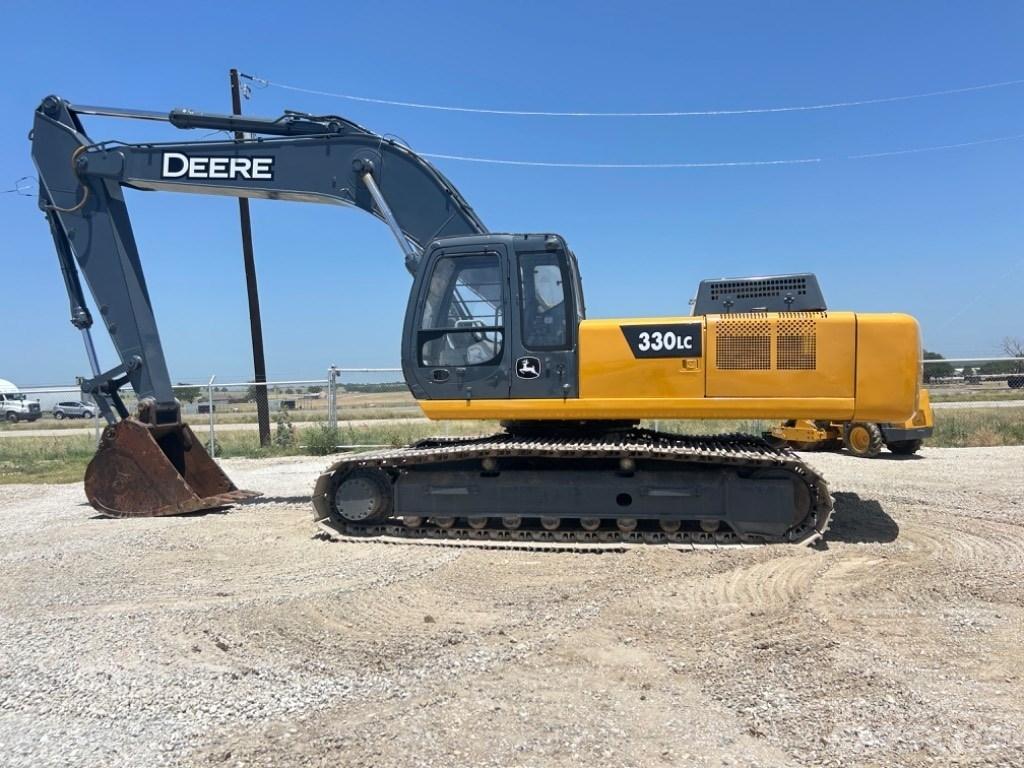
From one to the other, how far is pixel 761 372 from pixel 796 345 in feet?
1.31

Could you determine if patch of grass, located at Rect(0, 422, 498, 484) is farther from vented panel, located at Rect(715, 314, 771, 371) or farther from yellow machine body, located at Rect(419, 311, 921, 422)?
vented panel, located at Rect(715, 314, 771, 371)

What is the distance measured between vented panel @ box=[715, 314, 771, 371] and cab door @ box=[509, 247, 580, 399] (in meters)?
1.35

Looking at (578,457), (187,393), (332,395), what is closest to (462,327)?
(578,457)

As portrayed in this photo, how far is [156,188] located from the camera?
29.3ft

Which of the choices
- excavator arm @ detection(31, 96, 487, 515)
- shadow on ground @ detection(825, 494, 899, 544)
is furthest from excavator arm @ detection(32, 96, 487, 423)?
shadow on ground @ detection(825, 494, 899, 544)

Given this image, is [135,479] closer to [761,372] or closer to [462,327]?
[462,327]

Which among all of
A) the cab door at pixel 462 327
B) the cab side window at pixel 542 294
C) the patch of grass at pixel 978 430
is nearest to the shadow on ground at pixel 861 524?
the cab side window at pixel 542 294

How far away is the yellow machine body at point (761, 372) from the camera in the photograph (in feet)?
21.5

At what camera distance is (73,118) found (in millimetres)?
9047

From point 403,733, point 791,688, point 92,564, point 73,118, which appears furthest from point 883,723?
point 73,118

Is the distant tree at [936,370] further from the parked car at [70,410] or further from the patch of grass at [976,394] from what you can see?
the parked car at [70,410]

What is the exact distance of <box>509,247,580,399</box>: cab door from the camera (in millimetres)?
6953

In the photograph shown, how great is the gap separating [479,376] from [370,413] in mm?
12429

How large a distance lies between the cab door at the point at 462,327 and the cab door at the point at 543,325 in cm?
12
